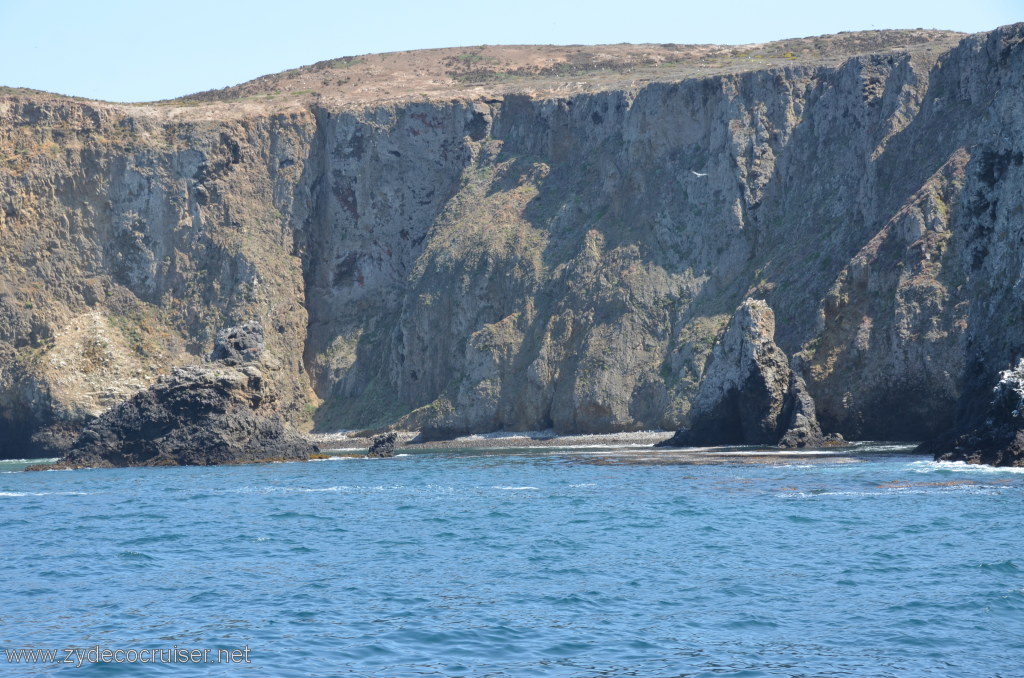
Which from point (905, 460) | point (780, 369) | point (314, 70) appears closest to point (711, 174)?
point (780, 369)

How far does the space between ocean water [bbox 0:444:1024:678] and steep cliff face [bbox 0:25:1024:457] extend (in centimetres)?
2177

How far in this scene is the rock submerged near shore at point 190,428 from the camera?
64.2 metres

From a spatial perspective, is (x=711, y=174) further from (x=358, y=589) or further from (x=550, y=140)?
(x=358, y=589)

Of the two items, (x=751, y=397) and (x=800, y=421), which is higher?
(x=751, y=397)

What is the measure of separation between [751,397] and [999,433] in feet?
60.8

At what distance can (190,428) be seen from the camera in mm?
64625

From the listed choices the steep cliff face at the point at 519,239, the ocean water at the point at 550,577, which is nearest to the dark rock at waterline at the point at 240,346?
the steep cliff face at the point at 519,239

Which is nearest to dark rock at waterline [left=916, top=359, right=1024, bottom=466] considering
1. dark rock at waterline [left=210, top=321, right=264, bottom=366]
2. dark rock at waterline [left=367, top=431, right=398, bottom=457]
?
dark rock at waterline [left=367, top=431, right=398, bottom=457]

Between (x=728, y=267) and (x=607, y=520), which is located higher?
(x=728, y=267)

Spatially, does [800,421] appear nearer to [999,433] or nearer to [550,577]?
[999,433]

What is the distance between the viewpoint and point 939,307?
6003 centimetres

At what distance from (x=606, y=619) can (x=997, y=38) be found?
5872 centimetres

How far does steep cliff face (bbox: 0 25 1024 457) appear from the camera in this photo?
212 ft

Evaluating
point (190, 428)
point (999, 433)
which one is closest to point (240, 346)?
point (190, 428)
